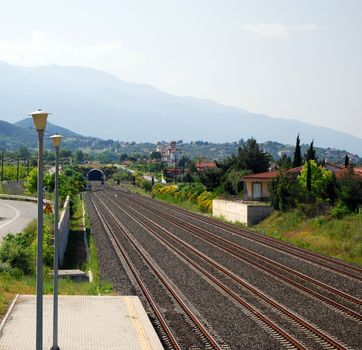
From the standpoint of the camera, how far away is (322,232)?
116 feet

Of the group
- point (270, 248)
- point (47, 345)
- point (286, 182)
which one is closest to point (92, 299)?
point (47, 345)

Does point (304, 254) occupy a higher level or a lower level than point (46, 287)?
lower

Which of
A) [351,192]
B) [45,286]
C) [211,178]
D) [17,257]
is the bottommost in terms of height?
[45,286]

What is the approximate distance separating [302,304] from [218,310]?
8.74 feet

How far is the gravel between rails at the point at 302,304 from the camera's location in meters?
15.6

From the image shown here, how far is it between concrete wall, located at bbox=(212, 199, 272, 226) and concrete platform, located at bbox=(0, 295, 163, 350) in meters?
28.2

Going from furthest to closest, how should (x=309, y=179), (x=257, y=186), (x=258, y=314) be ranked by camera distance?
1. (x=257, y=186)
2. (x=309, y=179)
3. (x=258, y=314)

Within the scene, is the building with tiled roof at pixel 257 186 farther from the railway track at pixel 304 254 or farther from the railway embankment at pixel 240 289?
the railway embankment at pixel 240 289

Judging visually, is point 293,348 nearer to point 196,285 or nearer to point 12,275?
point 196,285

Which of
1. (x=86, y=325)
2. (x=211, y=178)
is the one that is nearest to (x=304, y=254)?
(x=86, y=325)

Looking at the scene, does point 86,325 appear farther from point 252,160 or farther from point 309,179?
point 252,160

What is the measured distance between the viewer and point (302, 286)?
70.9 ft

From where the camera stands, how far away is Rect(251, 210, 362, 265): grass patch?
30589 mm

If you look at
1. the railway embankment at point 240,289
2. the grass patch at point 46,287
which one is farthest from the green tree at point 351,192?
the grass patch at point 46,287
